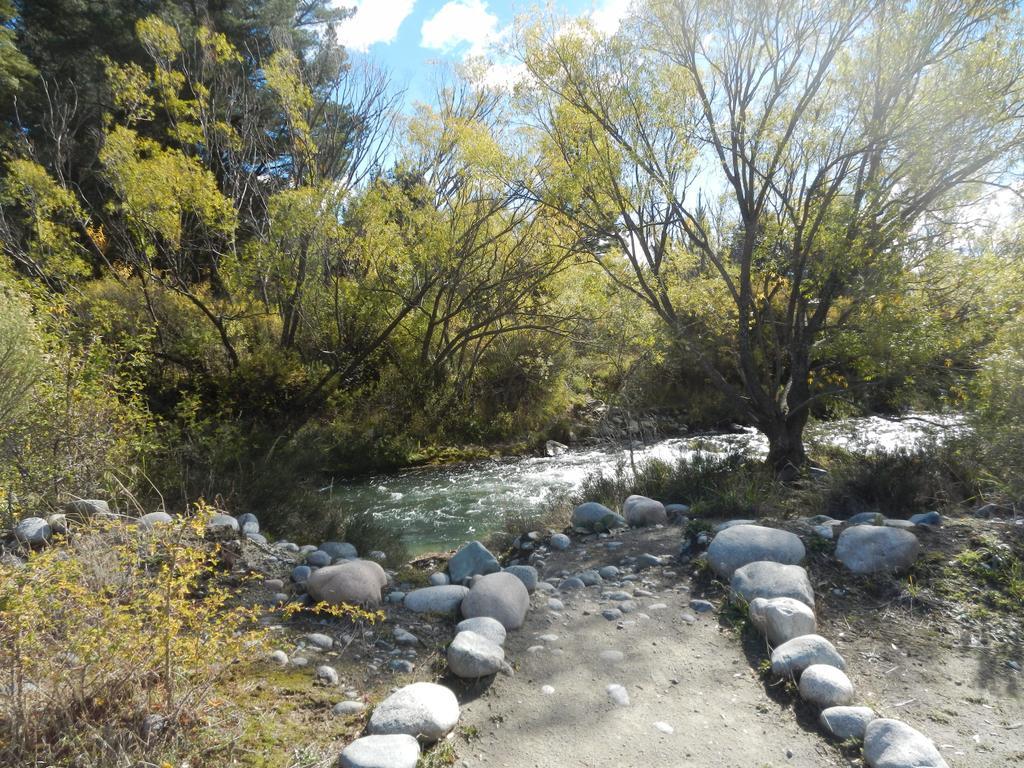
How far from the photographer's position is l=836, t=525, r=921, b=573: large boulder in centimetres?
439

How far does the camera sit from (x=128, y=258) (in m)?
12.4

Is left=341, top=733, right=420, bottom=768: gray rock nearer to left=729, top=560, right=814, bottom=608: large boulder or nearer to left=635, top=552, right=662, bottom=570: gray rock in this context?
left=729, top=560, right=814, bottom=608: large boulder

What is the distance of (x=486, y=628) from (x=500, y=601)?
344 mm

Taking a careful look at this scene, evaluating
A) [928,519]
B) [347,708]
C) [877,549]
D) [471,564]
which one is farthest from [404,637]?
[928,519]

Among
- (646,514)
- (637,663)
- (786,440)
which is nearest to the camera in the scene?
(637,663)

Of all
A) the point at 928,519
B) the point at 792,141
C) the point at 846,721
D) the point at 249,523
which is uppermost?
the point at 792,141

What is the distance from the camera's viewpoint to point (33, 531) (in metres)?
4.73

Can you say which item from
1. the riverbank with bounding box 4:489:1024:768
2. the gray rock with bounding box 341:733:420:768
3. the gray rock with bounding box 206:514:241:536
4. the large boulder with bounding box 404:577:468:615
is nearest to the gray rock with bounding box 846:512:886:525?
the riverbank with bounding box 4:489:1024:768

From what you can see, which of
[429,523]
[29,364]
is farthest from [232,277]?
[29,364]

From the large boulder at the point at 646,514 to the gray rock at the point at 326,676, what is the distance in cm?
367

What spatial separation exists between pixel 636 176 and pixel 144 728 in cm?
807

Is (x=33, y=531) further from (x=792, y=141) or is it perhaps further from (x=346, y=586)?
(x=792, y=141)

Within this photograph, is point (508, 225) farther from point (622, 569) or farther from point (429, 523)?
point (622, 569)

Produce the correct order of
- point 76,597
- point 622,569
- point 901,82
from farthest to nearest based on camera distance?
1. point 901,82
2. point 622,569
3. point 76,597
